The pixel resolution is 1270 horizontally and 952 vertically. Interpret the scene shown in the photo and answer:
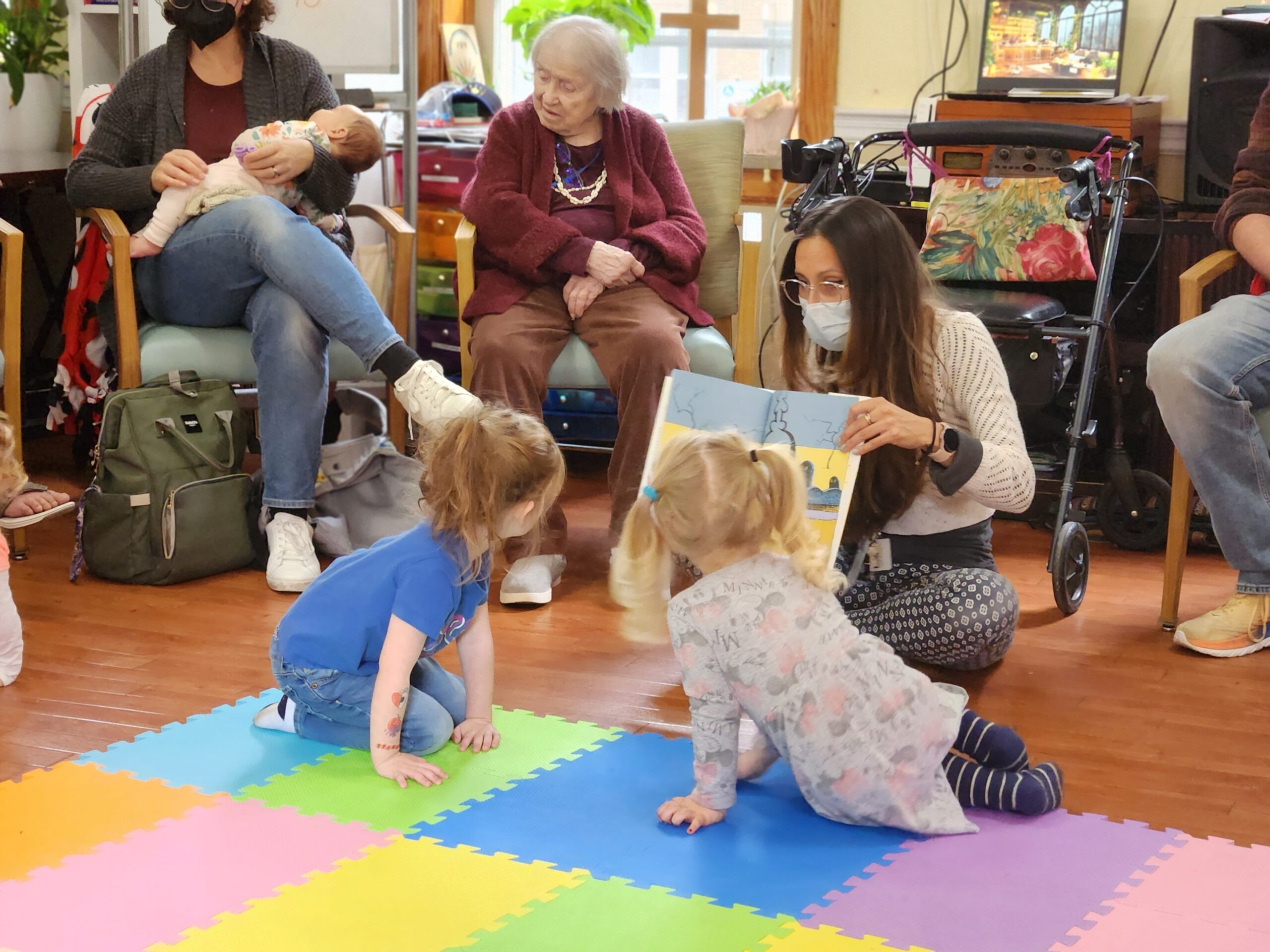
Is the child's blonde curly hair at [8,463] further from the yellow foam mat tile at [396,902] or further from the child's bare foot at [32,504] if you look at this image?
the yellow foam mat tile at [396,902]

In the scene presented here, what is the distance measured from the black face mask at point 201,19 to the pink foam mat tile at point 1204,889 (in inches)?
90.5

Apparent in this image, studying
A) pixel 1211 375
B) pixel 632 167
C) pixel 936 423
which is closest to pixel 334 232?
pixel 632 167

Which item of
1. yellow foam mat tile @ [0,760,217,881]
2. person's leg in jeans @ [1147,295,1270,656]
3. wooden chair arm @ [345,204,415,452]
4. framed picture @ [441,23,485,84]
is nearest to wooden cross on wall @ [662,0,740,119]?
framed picture @ [441,23,485,84]

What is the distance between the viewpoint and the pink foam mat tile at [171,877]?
57.6 inches

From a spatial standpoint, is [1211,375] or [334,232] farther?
[334,232]

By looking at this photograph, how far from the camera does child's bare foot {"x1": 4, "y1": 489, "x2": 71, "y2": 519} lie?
108 inches

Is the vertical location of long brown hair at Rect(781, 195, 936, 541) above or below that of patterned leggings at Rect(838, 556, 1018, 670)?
above

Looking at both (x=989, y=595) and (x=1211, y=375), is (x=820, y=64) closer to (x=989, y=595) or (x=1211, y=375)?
(x=1211, y=375)

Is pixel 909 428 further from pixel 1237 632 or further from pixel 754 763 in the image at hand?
pixel 1237 632

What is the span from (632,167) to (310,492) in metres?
0.92

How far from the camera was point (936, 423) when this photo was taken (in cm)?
197

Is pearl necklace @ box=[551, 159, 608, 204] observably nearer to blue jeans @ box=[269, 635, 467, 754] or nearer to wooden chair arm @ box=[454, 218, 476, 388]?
wooden chair arm @ box=[454, 218, 476, 388]

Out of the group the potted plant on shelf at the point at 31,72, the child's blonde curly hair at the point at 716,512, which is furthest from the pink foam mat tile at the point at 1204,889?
the potted plant on shelf at the point at 31,72

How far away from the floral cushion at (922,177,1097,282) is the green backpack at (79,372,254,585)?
1424mm
